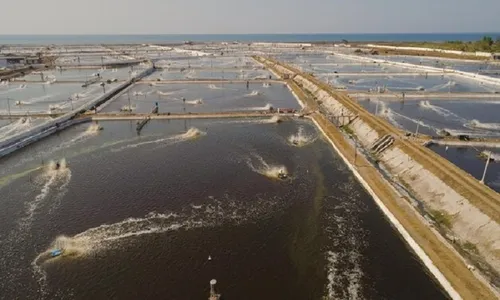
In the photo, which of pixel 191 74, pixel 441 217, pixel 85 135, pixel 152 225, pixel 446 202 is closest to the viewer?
pixel 152 225

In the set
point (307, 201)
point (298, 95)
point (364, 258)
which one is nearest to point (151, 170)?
point (307, 201)

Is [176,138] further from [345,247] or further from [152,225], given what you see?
[345,247]

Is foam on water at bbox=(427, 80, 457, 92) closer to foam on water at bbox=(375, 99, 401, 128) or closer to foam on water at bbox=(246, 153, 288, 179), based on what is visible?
foam on water at bbox=(375, 99, 401, 128)

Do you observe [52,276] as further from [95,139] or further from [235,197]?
[95,139]

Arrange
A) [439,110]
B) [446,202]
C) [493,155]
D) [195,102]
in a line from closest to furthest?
[446,202] < [493,155] < [439,110] < [195,102]

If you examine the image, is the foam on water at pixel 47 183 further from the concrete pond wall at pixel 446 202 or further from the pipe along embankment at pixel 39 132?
the concrete pond wall at pixel 446 202

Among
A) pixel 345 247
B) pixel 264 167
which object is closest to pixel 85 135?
pixel 264 167

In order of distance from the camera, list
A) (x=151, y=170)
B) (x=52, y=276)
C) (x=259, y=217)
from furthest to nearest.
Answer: (x=151, y=170)
(x=259, y=217)
(x=52, y=276)
